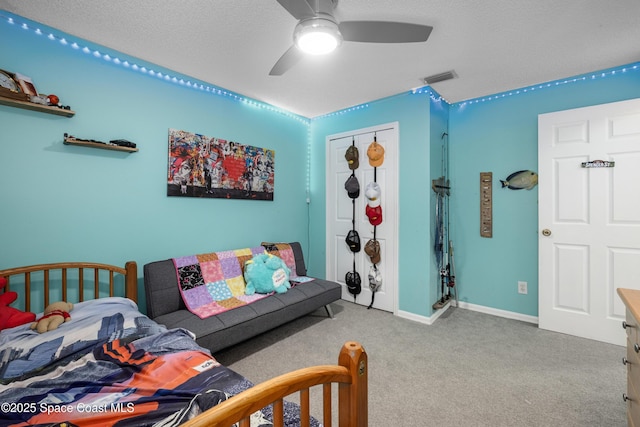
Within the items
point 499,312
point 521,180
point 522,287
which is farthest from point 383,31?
point 499,312

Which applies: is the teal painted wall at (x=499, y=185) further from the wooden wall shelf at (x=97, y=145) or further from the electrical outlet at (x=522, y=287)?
the wooden wall shelf at (x=97, y=145)

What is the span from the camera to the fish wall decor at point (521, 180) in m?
2.94

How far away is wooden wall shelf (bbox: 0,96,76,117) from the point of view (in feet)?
5.80

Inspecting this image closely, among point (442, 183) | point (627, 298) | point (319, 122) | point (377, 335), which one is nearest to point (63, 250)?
point (377, 335)

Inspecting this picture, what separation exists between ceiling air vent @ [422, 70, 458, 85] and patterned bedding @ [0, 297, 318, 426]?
9.37 feet

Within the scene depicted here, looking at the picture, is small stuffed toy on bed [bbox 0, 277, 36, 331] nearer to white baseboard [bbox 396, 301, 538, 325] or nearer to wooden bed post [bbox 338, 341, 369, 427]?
wooden bed post [bbox 338, 341, 369, 427]

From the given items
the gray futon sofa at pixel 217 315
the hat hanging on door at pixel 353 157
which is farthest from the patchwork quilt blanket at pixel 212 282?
the hat hanging on door at pixel 353 157

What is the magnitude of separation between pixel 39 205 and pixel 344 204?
9.34ft

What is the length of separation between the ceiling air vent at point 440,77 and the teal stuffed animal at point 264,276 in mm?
2328

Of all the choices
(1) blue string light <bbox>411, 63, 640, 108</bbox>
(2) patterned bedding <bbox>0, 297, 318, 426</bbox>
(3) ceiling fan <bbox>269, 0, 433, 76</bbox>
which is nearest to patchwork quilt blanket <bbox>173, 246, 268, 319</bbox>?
(2) patterned bedding <bbox>0, 297, 318, 426</bbox>

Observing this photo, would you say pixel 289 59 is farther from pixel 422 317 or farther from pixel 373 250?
pixel 422 317

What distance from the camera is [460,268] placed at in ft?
11.3

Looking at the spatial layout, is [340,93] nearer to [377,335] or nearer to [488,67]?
[488,67]

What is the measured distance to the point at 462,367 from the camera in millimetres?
2123
